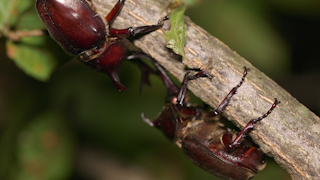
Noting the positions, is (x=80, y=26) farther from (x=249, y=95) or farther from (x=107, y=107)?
(x=107, y=107)

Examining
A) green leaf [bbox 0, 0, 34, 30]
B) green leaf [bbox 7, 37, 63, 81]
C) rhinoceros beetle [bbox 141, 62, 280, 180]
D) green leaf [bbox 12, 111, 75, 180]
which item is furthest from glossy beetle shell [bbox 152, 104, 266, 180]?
green leaf [bbox 0, 0, 34, 30]

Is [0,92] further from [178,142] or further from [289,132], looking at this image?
[289,132]

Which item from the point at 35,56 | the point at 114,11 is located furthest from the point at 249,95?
the point at 35,56

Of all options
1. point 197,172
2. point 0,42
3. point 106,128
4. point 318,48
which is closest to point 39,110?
point 106,128

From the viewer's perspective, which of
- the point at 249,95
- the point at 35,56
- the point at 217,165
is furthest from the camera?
the point at 35,56

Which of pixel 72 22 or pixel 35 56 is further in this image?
pixel 35 56

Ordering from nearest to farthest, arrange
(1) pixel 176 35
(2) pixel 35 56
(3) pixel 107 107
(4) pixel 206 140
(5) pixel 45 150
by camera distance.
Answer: (1) pixel 176 35, (2) pixel 35 56, (4) pixel 206 140, (5) pixel 45 150, (3) pixel 107 107
